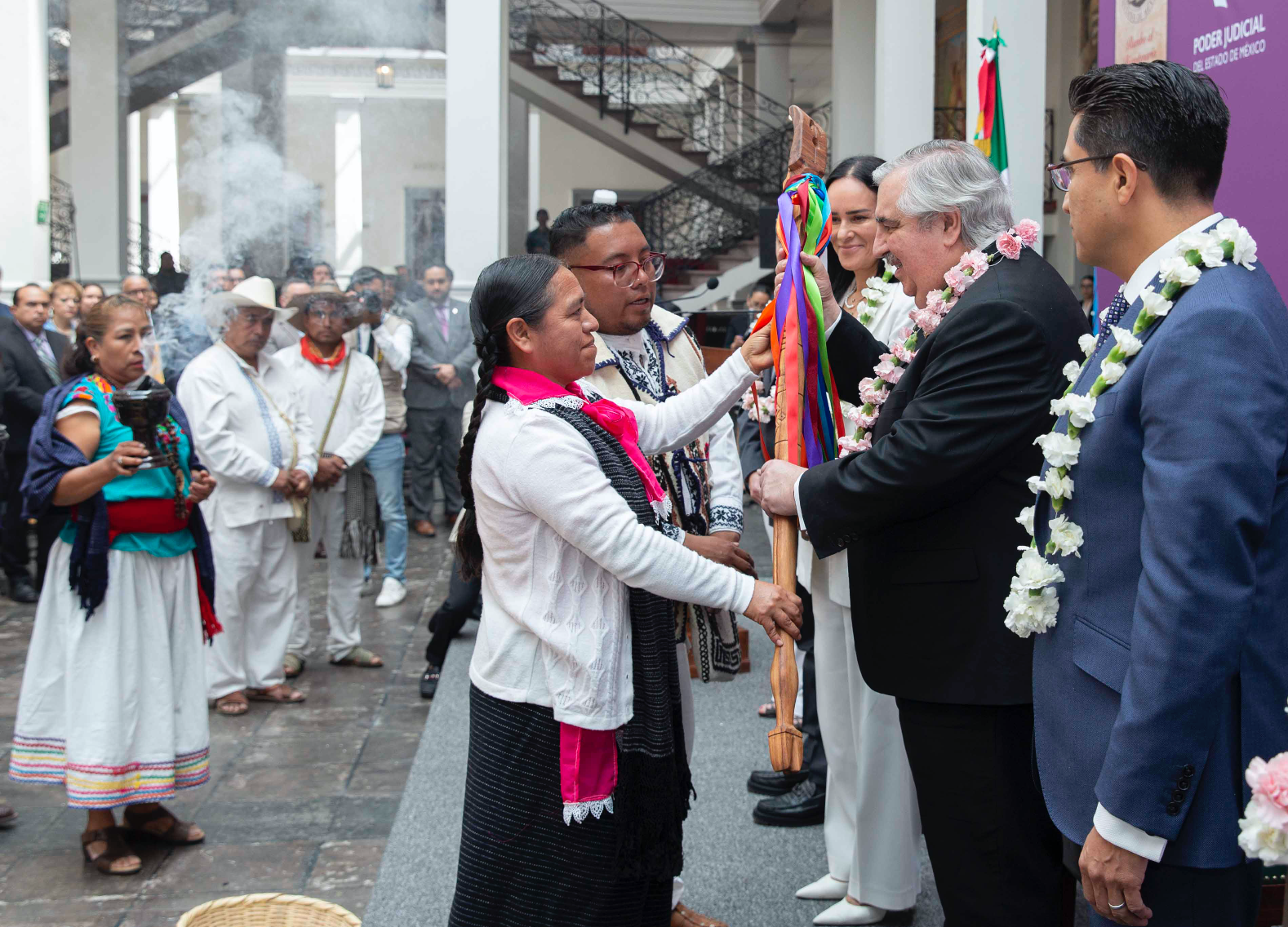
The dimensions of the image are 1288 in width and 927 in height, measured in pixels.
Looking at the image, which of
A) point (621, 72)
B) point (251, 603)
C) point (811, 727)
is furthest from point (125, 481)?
point (621, 72)

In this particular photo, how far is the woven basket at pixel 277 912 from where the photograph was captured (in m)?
→ 3.02

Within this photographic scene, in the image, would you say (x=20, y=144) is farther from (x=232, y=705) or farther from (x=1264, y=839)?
(x=1264, y=839)

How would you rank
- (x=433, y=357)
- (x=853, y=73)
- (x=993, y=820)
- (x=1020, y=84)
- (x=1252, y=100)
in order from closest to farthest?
1. (x=993, y=820)
2. (x=1252, y=100)
3. (x=1020, y=84)
4. (x=433, y=357)
5. (x=853, y=73)

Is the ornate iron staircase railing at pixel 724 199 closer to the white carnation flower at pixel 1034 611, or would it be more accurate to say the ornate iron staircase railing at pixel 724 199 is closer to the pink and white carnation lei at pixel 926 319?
the pink and white carnation lei at pixel 926 319

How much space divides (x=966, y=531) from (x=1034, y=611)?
1.38ft

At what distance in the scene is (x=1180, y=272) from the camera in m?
1.73

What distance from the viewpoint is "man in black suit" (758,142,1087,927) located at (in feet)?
7.45

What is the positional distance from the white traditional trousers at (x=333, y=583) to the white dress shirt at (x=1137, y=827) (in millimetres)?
5168

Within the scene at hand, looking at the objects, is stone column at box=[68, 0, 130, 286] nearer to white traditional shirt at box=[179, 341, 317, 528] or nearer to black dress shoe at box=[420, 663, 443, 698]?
white traditional shirt at box=[179, 341, 317, 528]

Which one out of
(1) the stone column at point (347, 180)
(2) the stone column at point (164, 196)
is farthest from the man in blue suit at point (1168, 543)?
(2) the stone column at point (164, 196)

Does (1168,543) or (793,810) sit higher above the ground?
(1168,543)

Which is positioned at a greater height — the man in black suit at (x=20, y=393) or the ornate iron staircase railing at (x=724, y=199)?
the ornate iron staircase railing at (x=724, y=199)

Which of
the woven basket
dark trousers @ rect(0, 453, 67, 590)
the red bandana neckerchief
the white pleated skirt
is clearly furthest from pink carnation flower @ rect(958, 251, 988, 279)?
dark trousers @ rect(0, 453, 67, 590)

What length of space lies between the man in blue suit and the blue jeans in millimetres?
6030
